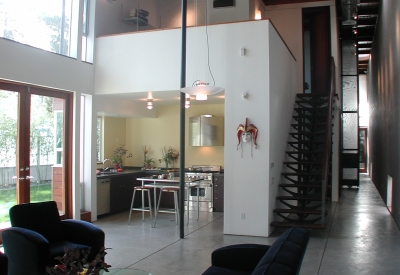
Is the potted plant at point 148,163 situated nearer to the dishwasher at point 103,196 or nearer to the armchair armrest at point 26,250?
the dishwasher at point 103,196

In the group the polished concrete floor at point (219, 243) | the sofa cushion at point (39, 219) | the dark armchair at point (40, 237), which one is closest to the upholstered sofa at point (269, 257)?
the polished concrete floor at point (219, 243)

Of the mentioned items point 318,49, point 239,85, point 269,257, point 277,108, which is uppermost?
point 318,49

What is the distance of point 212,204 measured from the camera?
9094mm

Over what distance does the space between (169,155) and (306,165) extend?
3398mm

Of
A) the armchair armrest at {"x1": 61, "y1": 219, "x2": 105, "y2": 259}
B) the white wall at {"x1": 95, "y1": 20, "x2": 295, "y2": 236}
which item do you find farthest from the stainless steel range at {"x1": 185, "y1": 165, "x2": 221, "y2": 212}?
the armchair armrest at {"x1": 61, "y1": 219, "x2": 105, "y2": 259}

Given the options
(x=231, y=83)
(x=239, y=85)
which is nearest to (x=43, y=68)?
(x=231, y=83)

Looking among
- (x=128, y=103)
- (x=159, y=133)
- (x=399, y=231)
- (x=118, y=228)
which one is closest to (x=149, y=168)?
(x=159, y=133)

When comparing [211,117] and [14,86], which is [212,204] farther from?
[14,86]

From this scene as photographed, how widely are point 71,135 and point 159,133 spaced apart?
10.5 feet

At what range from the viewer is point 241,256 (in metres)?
3.77

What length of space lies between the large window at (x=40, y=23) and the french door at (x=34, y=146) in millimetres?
780

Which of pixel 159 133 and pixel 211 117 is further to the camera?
pixel 159 133

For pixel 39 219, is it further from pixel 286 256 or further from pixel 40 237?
pixel 286 256

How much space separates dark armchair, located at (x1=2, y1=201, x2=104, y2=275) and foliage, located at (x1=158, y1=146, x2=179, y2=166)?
515cm
